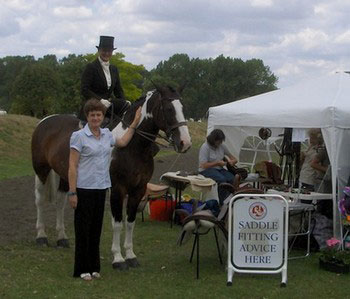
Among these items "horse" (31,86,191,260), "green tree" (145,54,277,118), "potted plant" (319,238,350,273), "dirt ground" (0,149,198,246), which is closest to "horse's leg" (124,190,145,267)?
"horse" (31,86,191,260)

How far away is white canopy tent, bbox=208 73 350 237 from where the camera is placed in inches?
294

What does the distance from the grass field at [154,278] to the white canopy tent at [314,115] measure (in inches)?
52.3

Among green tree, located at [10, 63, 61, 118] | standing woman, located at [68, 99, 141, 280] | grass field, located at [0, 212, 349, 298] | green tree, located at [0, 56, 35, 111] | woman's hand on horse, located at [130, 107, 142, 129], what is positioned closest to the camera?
grass field, located at [0, 212, 349, 298]

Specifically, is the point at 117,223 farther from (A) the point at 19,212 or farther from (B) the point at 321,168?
(A) the point at 19,212

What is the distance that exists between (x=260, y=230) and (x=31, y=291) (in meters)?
2.44

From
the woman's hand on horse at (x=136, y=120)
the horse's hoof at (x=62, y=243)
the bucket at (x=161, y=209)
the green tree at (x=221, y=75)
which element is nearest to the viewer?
the woman's hand on horse at (x=136, y=120)

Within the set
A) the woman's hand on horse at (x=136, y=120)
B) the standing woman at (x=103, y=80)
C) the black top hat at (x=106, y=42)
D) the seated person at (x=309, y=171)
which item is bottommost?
the seated person at (x=309, y=171)

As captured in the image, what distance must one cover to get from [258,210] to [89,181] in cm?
183

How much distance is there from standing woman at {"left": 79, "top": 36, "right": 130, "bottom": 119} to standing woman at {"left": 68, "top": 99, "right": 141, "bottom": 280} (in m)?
1.20

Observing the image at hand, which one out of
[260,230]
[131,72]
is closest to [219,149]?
[260,230]

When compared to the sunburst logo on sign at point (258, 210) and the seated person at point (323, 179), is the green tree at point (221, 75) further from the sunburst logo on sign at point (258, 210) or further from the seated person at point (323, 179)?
the sunburst logo on sign at point (258, 210)

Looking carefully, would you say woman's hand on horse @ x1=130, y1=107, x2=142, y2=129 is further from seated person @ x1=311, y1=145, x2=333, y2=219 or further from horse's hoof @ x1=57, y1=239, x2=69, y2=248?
seated person @ x1=311, y1=145, x2=333, y2=219

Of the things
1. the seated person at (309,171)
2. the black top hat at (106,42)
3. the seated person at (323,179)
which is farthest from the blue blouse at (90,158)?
the seated person at (309,171)

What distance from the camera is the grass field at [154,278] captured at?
5.68m
